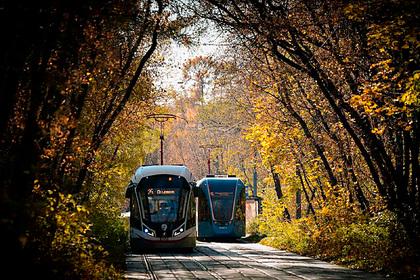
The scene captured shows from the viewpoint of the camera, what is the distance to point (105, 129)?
2042 centimetres

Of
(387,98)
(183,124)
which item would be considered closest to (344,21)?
(387,98)

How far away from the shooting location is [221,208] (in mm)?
42562

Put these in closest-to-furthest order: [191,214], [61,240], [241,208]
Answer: [61,240] < [191,214] < [241,208]

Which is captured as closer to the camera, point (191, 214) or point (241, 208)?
point (191, 214)

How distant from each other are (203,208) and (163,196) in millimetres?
12530

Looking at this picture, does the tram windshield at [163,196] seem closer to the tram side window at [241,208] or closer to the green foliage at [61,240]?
the tram side window at [241,208]

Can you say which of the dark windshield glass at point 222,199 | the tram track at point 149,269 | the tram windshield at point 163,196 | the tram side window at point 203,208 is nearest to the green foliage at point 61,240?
the tram track at point 149,269

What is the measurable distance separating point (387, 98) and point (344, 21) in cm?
286

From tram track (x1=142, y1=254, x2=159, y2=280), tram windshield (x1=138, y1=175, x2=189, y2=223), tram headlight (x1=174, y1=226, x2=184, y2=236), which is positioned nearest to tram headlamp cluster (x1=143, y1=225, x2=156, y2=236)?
tram windshield (x1=138, y1=175, x2=189, y2=223)

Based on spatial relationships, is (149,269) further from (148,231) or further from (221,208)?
(221,208)

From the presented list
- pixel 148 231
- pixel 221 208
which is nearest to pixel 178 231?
pixel 148 231

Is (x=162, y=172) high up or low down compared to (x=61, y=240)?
up

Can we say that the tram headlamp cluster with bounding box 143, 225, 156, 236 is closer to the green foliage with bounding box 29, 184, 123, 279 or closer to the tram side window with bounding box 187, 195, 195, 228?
the tram side window with bounding box 187, 195, 195, 228

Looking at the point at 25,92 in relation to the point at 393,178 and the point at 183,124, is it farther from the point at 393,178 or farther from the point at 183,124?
the point at 183,124
